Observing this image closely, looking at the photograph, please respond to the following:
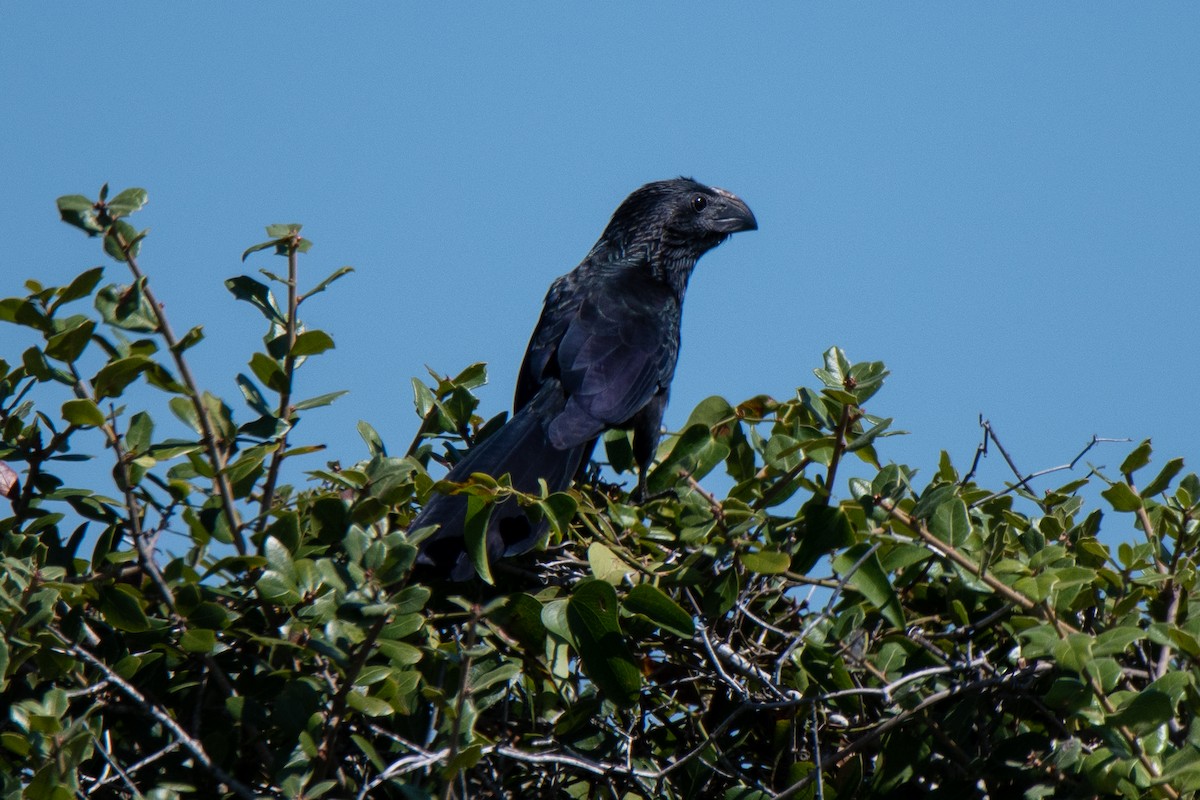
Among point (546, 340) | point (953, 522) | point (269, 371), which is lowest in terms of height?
point (953, 522)

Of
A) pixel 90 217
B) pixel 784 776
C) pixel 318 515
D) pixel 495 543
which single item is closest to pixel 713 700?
pixel 784 776

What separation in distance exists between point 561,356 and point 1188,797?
108 inches

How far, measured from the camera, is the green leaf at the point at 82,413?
6.88ft

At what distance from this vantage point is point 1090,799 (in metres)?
2.01

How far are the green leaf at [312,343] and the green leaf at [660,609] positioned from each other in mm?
708

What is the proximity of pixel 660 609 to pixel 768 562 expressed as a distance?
0.20 meters

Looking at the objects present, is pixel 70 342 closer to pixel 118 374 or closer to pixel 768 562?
pixel 118 374

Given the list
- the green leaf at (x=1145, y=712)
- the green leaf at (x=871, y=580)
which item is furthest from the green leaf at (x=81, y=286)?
the green leaf at (x=1145, y=712)

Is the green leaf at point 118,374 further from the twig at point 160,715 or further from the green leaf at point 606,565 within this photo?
the green leaf at point 606,565

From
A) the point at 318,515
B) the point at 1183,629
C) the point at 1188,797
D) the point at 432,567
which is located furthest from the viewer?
the point at 432,567

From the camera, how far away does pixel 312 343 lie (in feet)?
7.48

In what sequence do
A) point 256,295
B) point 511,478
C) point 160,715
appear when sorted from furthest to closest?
point 511,478 < point 256,295 < point 160,715

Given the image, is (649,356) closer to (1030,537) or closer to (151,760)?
(1030,537)

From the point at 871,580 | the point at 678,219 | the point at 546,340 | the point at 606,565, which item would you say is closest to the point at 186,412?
the point at 606,565
